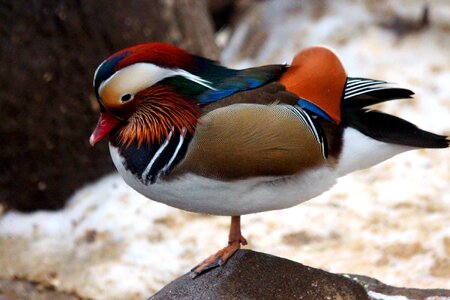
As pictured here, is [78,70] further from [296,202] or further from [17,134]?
[296,202]

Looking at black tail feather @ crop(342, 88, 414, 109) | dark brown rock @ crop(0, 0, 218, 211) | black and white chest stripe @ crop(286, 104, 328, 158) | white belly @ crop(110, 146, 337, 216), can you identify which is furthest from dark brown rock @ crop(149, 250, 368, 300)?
dark brown rock @ crop(0, 0, 218, 211)

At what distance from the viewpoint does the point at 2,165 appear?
15.5ft

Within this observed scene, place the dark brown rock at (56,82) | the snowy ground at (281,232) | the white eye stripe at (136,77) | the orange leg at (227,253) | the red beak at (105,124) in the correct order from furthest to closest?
the dark brown rock at (56,82) < the snowy ground at (281,232) < the orange leg at (227,253) < the red beak at (105,124) < the white eye stripe at (136,77)

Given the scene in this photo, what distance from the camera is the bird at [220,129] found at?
2.28 metres

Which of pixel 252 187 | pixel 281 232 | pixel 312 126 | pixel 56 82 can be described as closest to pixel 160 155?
pixel 252 187

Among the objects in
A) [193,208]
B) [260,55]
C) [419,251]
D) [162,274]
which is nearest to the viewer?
[193,208]

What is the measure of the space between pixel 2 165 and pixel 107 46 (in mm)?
1018

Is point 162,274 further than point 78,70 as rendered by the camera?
No

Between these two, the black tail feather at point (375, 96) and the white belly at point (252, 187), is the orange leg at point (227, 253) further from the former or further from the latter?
the black tail feather at point (375, 96)

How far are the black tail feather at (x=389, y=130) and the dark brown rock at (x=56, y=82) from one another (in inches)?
97.9

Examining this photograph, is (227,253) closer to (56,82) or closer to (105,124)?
(105,124)

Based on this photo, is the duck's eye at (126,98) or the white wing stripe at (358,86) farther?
the white wing stripe at (358,86)

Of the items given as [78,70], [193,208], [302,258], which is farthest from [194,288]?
[78,70]

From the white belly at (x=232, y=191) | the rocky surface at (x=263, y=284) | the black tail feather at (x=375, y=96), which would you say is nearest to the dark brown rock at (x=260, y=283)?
the rocky surface at (x=263, y=284)
